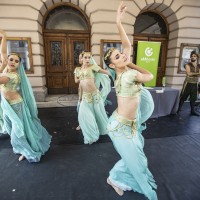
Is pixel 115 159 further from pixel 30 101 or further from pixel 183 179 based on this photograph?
pixel 30 101

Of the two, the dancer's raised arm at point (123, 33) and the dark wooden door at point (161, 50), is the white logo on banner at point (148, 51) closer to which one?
the dark wooden door at point (161, 50)

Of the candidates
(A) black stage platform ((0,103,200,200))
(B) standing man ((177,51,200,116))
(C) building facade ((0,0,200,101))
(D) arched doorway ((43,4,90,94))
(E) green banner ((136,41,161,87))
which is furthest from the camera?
(D) arched doorway ((43,4,90,94))

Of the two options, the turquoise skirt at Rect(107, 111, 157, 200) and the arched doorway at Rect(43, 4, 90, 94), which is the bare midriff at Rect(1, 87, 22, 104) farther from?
the arched doorway at Rect(43, 4, 90, 94)

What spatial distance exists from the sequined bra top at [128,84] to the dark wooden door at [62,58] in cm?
545

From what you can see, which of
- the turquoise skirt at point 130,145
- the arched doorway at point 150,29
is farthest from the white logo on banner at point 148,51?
the turquoise skirt at point 130,145

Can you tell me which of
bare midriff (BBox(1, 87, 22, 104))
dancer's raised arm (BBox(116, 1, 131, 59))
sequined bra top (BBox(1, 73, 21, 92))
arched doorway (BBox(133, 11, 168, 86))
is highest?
arched doorway (BBox(133, 11, 168, 86))

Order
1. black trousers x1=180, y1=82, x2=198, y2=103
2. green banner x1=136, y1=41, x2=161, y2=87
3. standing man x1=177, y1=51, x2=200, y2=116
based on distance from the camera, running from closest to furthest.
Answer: standing man x1=177, y1=51, x2=200, y2=116, black trousers x1=180, y1=82, x2=198, y2=103, green banner x1=136, y1=41, x2=161, y2=87

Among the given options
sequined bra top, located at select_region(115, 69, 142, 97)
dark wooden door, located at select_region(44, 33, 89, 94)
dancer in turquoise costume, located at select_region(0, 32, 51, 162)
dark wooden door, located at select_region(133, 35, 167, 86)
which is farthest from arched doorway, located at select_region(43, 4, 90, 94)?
sequined bra top, located at select_region(115, 69, 142, 97)

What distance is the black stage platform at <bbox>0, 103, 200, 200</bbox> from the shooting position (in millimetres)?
1891

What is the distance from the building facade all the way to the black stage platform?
3.52 meters

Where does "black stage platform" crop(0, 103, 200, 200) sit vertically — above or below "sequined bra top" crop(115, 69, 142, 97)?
below

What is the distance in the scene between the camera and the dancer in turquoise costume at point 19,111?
7.77 ft

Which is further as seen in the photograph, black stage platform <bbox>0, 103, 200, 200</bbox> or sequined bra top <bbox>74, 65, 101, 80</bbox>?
sequined bra top <bbox>74, 65, 101, 80</bbox>

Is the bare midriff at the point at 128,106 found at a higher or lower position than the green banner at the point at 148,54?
lower
